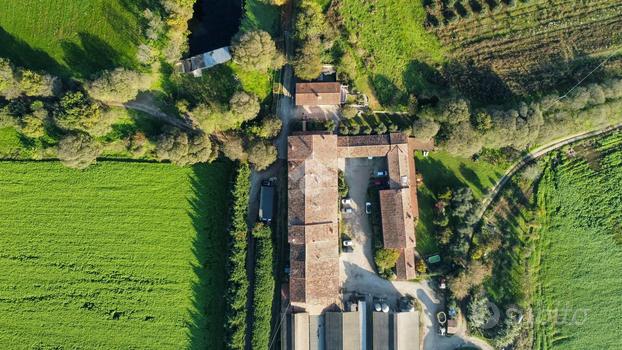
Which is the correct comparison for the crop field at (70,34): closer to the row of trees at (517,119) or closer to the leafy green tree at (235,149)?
the leafy green tree at (235,149)

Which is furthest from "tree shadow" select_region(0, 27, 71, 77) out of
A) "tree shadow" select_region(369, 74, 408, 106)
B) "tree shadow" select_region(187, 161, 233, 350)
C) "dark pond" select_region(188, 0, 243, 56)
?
"tree shadow" select_region(369, 74, 408, 106)

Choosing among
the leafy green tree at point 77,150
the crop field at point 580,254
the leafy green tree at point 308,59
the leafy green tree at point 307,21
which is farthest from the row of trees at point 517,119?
the leafy green tree at point 77,150

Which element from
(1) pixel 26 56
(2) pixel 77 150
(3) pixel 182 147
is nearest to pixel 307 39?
(3) pixel 182 147

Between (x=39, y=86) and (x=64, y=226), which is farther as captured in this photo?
(x=64, y=226)

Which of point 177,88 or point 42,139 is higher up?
point 177,88

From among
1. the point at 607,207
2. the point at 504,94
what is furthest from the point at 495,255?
the point at 504,94

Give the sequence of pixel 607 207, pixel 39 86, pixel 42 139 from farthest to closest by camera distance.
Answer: pixel 607 207 → pixel 42 139 → pixel 39 86

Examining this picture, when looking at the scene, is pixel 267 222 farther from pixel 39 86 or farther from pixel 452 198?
pixel 39 86

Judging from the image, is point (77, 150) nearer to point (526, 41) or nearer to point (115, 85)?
point (115, 85)
